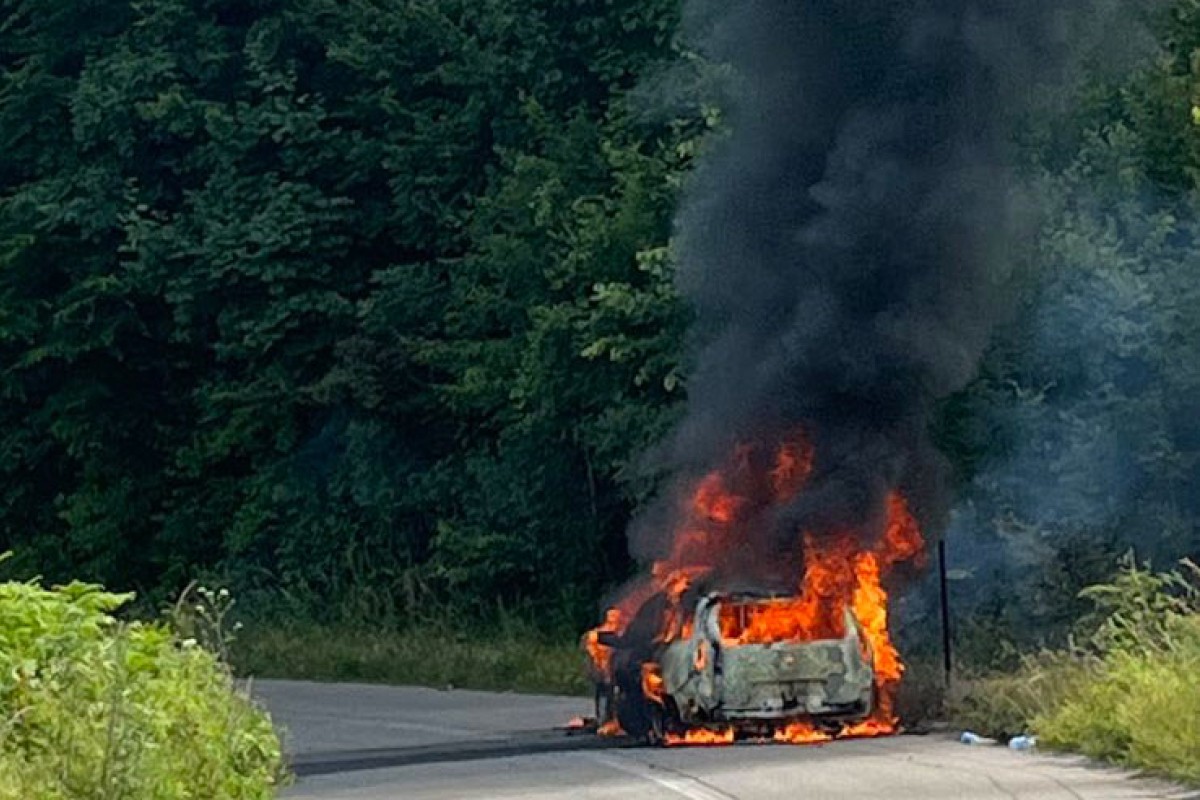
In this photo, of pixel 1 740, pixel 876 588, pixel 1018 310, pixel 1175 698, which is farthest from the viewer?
pixel 1018 310

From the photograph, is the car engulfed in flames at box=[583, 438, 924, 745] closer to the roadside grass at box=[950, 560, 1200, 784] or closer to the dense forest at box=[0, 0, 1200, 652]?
the roadside grass at box=[950, 560, 1200, 784]

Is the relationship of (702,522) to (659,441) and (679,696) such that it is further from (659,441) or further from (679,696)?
(659,441)

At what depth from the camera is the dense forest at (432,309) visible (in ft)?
88.9

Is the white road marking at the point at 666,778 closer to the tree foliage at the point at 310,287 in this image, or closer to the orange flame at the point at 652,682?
the orange flame at the point at 652,682

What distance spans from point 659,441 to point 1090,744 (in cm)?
1136

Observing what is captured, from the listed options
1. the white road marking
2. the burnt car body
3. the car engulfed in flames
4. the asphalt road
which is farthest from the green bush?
the car engulfed in flames

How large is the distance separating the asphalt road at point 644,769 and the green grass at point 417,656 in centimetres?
448

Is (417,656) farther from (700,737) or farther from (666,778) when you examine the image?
(666,778)

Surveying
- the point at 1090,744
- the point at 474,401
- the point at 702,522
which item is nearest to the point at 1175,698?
the point at 1090,744

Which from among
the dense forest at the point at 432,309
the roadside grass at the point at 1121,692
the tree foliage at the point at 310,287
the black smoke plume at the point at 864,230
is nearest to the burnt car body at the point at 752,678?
the roadside grass at the point at 1121,692

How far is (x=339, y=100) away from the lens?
37938 millimetres

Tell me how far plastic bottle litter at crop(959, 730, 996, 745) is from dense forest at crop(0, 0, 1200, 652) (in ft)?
21.9

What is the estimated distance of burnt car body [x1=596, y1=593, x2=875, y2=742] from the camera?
19531 millimetres

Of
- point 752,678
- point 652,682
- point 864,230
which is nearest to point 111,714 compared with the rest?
point 752,678
